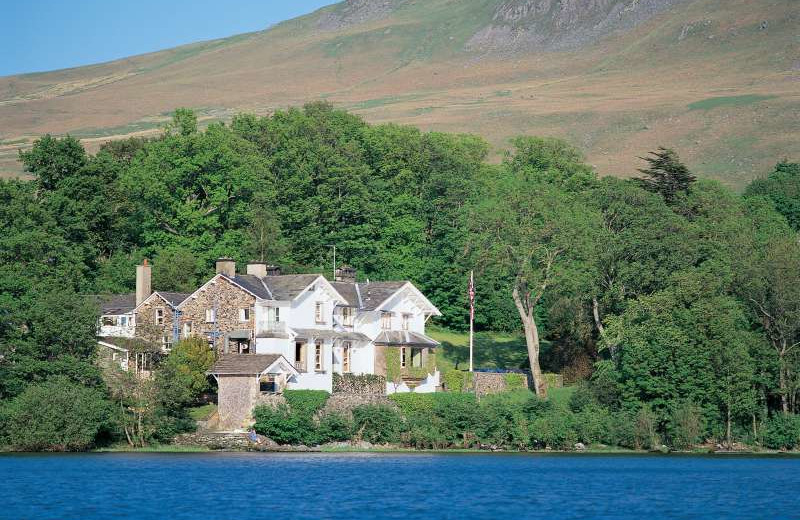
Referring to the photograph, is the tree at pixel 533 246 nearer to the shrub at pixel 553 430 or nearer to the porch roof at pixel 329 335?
the shrub at pixel 553 430

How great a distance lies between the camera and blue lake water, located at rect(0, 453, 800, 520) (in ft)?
153

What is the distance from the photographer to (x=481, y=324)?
10738 cm

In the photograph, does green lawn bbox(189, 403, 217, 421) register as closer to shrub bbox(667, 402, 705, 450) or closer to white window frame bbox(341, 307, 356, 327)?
white window frame bbox(341, 307, 356, 327)

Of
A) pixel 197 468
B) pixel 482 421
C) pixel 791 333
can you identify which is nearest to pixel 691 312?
pixel 791 333

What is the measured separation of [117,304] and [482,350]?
27894 millimetres

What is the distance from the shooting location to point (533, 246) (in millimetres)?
85750

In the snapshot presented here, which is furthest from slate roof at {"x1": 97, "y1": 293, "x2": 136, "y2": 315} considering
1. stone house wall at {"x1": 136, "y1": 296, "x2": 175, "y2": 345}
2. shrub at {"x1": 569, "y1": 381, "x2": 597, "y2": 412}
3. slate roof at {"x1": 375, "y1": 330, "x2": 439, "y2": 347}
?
shrub at {"x1": 569, "y1": 381, "x2": 597, "y2": 412}

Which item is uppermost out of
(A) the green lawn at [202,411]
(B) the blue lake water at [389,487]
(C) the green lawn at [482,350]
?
(C) the green lawn at [482,350]

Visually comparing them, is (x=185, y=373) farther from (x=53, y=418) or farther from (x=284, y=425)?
(x=53, y=418)

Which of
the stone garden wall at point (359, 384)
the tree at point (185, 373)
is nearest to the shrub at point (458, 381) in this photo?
the stone garden wall at point (359, 384)

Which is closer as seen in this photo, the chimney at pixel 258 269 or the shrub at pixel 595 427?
the shrub at pixel 595 427

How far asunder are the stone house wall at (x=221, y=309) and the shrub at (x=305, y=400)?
695 cm

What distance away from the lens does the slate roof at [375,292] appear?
8762 centimetres

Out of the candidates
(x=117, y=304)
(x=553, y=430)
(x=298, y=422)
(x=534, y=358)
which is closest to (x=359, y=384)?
(x=298, y=422)
